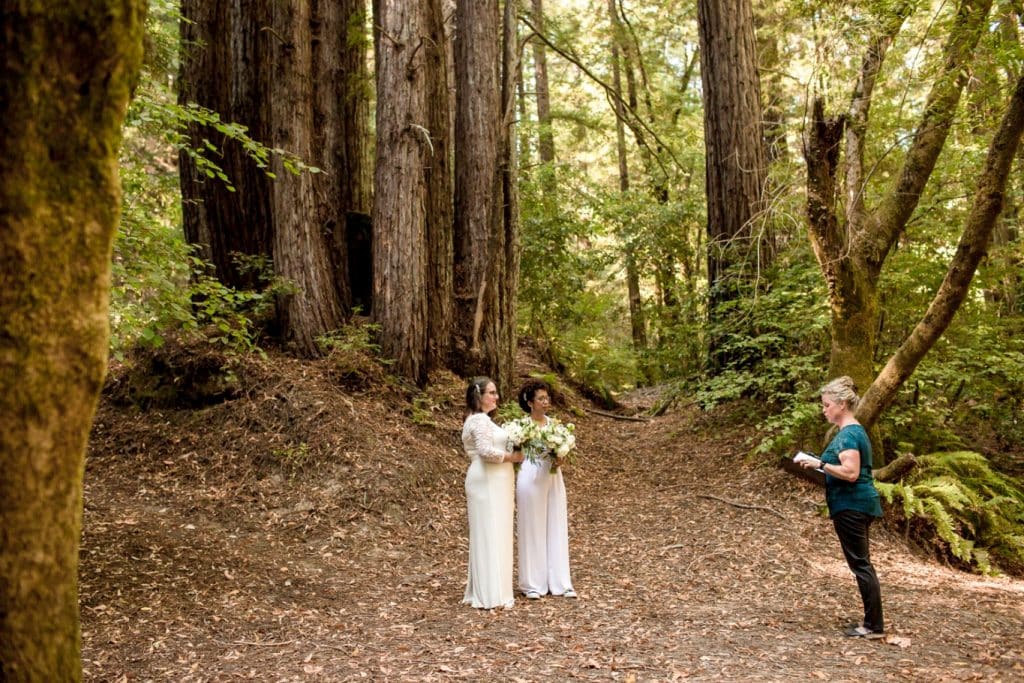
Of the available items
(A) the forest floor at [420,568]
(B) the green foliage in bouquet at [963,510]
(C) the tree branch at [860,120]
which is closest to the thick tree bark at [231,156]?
(A) the forest floor at [420,568]

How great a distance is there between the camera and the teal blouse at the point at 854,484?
5.49 meters

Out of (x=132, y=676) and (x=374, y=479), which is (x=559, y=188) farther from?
(x=132, y=676)

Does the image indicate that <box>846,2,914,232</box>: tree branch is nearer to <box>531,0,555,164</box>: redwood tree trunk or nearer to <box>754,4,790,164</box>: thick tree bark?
<box>754,4,790,164</box>: thick tree bark

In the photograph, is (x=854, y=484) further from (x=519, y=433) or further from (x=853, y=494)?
(x=519, y=433)

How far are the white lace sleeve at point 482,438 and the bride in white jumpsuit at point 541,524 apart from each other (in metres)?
0.44

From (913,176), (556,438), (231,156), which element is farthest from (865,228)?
(231,156)

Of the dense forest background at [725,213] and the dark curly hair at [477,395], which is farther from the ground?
the dense forest background at [725,213]

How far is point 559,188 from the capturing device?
607 inches

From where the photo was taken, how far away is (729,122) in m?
12.8

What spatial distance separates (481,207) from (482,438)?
5866mm

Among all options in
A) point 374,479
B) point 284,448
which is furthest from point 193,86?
point 374,479

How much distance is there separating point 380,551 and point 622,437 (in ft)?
22.5

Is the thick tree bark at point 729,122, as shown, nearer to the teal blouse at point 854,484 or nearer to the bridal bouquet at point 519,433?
the bridal bouquet at point 519,433

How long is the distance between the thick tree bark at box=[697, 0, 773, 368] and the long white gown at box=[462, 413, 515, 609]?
649 cm
